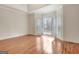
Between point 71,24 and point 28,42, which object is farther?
point 71,24

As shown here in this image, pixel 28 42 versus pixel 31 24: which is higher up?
pixel 31 24

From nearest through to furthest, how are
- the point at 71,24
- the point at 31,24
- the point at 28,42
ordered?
1. the point at 31,24
2. the point at 28,42
3. the point at 71,24

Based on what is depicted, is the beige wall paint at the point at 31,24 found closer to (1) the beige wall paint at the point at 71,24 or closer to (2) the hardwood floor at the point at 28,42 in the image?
(2) the hardwood floor at the point at 28,42

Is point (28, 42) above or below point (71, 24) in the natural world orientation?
below

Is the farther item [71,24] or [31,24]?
[71,24]

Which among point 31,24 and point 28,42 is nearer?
point 31,24

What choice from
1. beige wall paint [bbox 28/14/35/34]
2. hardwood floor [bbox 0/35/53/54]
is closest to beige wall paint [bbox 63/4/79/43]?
hardwood floor [bbox 0/35/53/54]

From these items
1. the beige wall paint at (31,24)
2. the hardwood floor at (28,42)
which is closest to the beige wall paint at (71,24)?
the hardwood floor at (28,42)

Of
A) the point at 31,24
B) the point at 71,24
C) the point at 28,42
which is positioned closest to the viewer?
the point at 31,24

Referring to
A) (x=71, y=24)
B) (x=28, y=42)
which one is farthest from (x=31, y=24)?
(x=71, y=24)

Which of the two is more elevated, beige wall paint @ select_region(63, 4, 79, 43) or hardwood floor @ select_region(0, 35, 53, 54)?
beige wall paint @ select_region(63, 4, 79, 43)

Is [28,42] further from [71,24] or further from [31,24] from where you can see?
[71,24]

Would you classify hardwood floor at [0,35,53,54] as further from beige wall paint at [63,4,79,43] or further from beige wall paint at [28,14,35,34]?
beige wall paint at [63,4,79,43]
